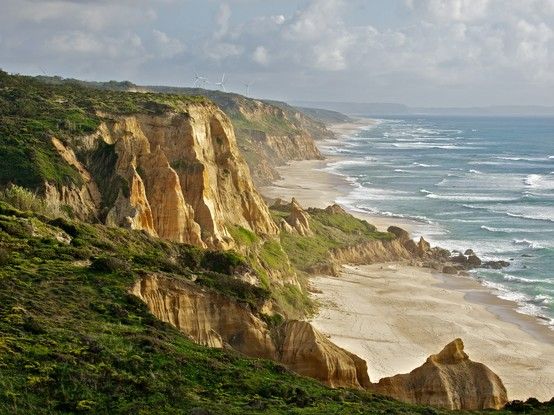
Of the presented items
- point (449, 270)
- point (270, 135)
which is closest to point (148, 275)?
point (449, 270)

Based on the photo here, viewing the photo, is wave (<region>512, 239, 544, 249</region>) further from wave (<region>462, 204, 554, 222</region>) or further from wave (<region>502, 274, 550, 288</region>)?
wave (<region>462, 204, 554, 222</region>)

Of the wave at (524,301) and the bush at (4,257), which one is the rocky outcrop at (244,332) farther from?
the wave at (524,301)

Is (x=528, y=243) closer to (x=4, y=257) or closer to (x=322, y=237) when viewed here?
(x=322, y=237)

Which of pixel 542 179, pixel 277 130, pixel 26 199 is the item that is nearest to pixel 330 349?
pixel 26 199

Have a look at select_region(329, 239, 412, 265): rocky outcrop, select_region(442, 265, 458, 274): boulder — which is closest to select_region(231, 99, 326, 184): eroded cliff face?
select_region(329, 239, 412, 265): rocky outcrop

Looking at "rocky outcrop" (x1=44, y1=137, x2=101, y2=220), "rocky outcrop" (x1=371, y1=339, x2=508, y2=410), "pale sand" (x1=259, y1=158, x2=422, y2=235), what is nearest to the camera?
"rocky outcrop" (x1=371, y1=339, x2=508, y2=410)

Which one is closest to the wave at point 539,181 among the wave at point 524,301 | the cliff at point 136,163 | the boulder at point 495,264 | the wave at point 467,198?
the wave at point 467,198
